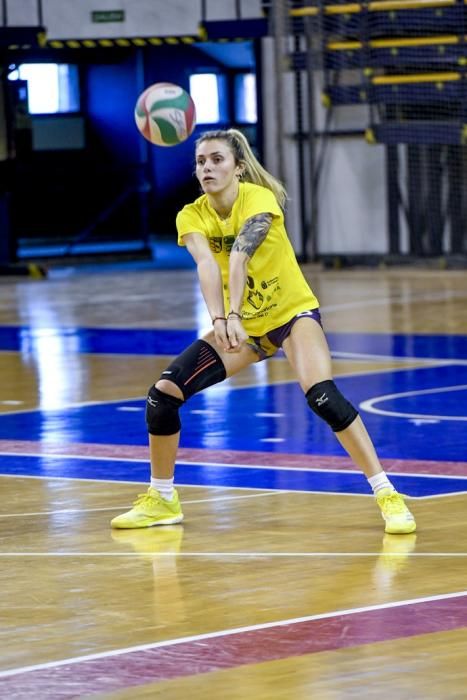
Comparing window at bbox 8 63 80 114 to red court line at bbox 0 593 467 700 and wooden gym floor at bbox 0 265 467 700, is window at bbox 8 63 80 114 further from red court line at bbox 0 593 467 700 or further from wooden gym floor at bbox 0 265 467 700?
red court line at bbox 0 593 467 700

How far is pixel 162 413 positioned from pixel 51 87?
961 inches

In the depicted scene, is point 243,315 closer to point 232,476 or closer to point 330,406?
point 330,406

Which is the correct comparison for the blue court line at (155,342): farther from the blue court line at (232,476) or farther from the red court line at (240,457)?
the blue court line at (232,476)

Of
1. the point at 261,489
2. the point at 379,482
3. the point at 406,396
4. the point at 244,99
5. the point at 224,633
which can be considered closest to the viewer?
the point at 224,633

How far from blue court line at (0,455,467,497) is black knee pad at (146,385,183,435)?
125 cm

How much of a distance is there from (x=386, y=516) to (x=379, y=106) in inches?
730

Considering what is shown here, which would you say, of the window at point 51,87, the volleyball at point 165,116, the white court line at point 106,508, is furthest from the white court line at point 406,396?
the window at point 51,87

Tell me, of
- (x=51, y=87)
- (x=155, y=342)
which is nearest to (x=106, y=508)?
(x=155, y=342)

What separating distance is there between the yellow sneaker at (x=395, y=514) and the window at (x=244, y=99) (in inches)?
1029

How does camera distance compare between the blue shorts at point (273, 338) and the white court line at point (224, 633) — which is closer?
the white court line at point (224, 633)

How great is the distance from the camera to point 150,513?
808 centimetres

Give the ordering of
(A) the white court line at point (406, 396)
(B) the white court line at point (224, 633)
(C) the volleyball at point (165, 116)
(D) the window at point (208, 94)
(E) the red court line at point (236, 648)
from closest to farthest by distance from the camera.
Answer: (E) the red court line at point (236, 648) → (B) the white court line at point (224, 633) → (A) the white court line at point (406, 396) → (C) the volleyball at point (165, 116) → (D) the window at point (208, 94)

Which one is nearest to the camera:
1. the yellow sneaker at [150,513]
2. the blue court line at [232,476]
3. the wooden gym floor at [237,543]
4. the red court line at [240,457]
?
the wooden gym floor at [237,543]

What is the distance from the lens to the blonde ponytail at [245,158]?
26.0 ft
